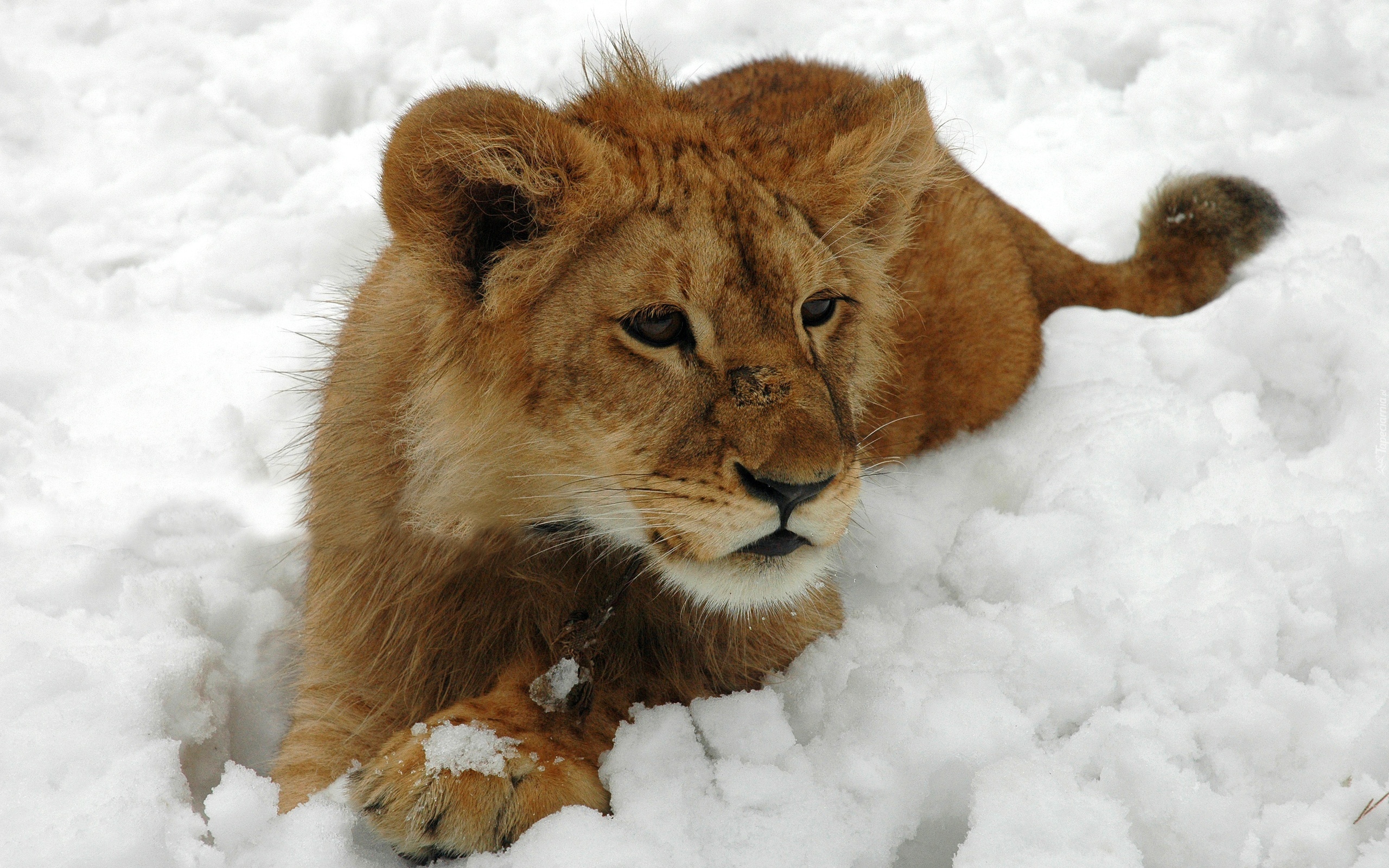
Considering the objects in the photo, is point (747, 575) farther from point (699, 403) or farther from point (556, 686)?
point (556, 686)

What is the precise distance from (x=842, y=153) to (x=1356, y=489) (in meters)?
1.75

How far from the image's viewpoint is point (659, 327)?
243cm

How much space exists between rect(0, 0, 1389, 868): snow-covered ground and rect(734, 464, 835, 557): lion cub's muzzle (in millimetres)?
467

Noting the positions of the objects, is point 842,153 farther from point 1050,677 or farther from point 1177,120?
point 1177,120

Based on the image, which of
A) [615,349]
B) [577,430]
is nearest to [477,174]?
[615,349]

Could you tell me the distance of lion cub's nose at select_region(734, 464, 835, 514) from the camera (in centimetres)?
228

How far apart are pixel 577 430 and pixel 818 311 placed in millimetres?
685

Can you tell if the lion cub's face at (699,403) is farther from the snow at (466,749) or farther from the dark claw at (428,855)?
the dark claw at (428,855)

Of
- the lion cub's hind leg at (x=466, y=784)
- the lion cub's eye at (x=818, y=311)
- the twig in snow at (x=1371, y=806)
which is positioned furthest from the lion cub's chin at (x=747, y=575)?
the twig in snow at (x=1371, y=806)

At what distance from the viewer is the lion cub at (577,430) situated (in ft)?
7.69

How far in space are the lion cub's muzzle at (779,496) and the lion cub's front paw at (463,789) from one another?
2.00ft

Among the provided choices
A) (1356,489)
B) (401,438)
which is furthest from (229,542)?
(1356,489)

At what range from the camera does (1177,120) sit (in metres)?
5.71

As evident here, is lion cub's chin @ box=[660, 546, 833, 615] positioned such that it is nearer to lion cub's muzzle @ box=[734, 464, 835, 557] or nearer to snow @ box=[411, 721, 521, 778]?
lion cub's muzzle @ box=[734, 464, 835, 557]
